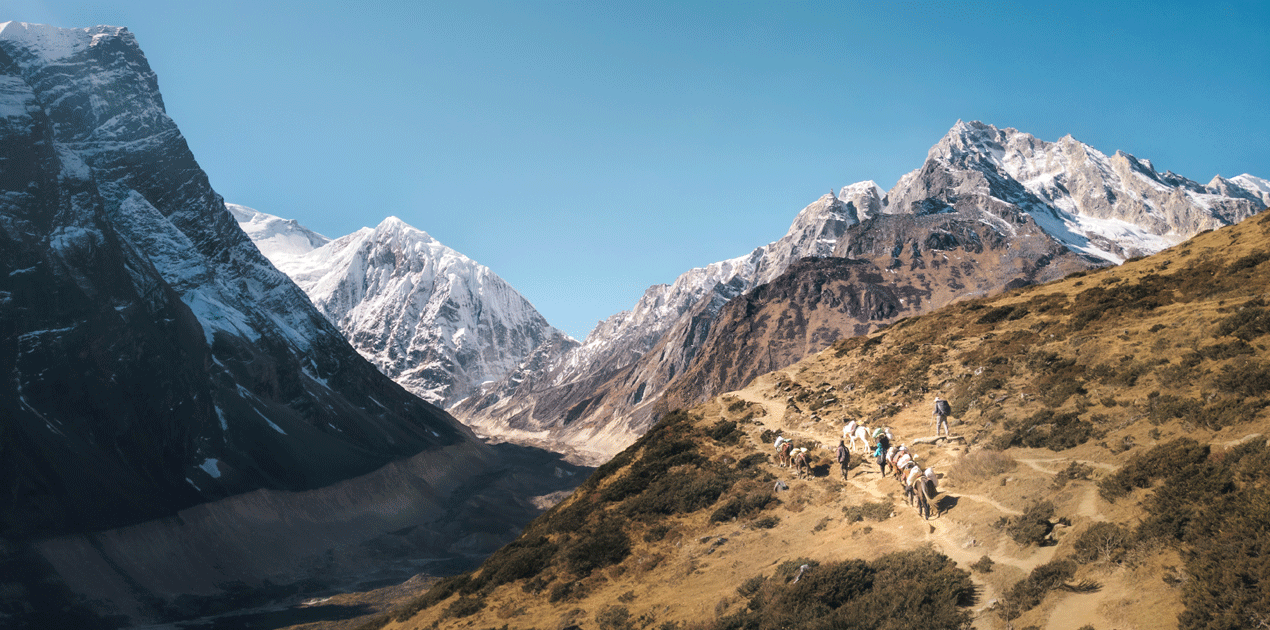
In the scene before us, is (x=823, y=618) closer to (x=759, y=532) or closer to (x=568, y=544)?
(x=759, y=532)

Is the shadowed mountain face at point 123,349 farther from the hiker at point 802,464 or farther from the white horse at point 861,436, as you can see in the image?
→ the white horse at point 861,436

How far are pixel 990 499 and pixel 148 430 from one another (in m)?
114

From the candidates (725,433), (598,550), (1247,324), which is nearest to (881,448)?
(725,433)

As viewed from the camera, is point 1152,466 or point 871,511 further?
point 871,511

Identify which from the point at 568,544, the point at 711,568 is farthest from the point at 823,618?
the point at 568,544

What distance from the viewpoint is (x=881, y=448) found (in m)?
28.5

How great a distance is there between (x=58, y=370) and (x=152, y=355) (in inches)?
628

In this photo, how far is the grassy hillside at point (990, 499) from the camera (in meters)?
15.6

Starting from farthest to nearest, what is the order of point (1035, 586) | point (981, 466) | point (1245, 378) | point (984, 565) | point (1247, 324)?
point (1247, 324) → point (981, 466) → point (1245, 378) → point (984, 565) → point (1035, 586)

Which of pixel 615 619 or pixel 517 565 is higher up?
pixel 517 565

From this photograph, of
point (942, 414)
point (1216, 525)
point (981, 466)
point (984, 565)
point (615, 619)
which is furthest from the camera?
point (942, 414)

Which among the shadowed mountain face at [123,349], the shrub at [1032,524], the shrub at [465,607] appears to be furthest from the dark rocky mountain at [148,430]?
the shrub at [1032,524]

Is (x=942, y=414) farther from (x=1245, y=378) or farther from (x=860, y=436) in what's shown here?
(x=1245, y=378)

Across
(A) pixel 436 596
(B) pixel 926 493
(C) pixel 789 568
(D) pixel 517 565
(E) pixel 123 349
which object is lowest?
(A) pixel 436 596
